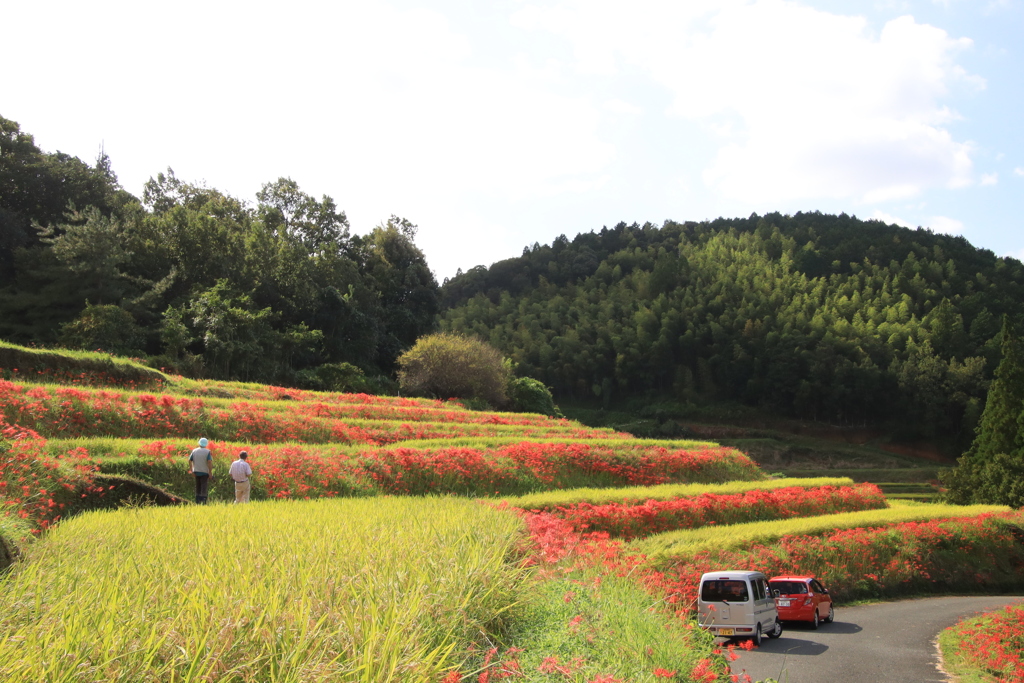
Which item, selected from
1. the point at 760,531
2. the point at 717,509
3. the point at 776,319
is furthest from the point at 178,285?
the point at 776,319

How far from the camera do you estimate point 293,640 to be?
14.8ft

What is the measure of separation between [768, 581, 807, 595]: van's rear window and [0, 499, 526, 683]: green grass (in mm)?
9790

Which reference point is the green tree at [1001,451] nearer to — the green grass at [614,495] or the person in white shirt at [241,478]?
the green grass at [614,495]

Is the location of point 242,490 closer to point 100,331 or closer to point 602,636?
point 602,636

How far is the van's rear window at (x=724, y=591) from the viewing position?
511 inches

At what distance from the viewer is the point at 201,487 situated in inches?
579

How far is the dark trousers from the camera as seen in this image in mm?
14617

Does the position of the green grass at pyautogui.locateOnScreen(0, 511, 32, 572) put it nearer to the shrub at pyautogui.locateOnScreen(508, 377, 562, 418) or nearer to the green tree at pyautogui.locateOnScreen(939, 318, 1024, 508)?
the green tree at pyautogui.locateOnScreen(939, 318, 1024, 508)

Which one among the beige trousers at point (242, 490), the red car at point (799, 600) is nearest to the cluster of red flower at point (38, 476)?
the beige trousers at point (242, 490)

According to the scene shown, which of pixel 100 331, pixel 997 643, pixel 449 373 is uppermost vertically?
pixel 100 331

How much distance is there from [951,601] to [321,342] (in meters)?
37.2

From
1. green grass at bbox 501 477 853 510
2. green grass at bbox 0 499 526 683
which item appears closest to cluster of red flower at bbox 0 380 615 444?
green grass at bbox 501 477 853 510

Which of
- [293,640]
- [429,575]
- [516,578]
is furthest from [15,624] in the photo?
[516,578]

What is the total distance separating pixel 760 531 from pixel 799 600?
406 centimetres
